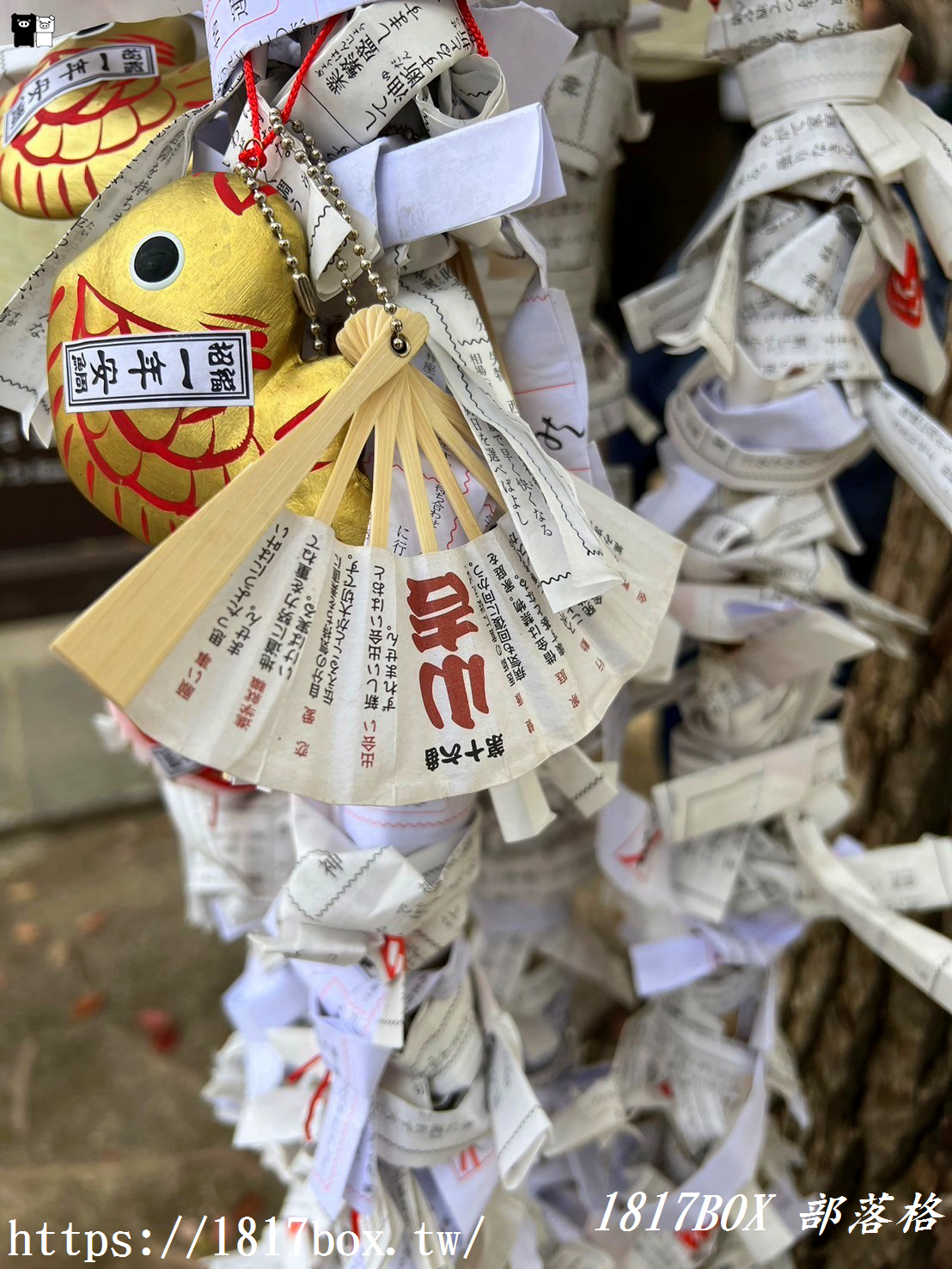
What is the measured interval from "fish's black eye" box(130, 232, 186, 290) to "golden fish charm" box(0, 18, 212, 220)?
0.24ft

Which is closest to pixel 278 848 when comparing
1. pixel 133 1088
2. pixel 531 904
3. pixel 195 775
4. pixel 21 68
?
pixel 195 775

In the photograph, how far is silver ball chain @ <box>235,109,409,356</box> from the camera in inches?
14.8

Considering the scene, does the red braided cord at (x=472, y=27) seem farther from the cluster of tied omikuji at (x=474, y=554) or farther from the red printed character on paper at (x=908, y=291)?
the red printed character on paper at (x=908, y=291)

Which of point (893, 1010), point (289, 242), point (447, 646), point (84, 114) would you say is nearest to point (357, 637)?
point (447, 646)

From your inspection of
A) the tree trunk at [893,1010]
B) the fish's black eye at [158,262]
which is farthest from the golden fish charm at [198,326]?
the tree trunk at [893,1010]

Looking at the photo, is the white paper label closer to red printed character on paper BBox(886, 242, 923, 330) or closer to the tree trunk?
red printed character on paper BBox(886, 242, 923, 330)

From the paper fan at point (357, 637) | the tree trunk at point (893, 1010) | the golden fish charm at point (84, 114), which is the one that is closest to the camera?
the paper fan at point (357, 637)

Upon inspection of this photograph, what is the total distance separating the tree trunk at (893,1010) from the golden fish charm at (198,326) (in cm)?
46

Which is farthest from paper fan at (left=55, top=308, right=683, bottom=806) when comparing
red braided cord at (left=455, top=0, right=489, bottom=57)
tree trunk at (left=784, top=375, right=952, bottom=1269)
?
tree trunk at (left=784, top=375, right=952, bottom=1269)

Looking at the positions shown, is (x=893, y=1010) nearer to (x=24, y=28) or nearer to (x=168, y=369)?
(x=168, y=369)

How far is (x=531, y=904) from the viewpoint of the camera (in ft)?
2.29

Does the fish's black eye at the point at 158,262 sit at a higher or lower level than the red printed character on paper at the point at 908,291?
higher

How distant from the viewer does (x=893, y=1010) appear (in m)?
0.75

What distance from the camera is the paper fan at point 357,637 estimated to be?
1.07 ft
